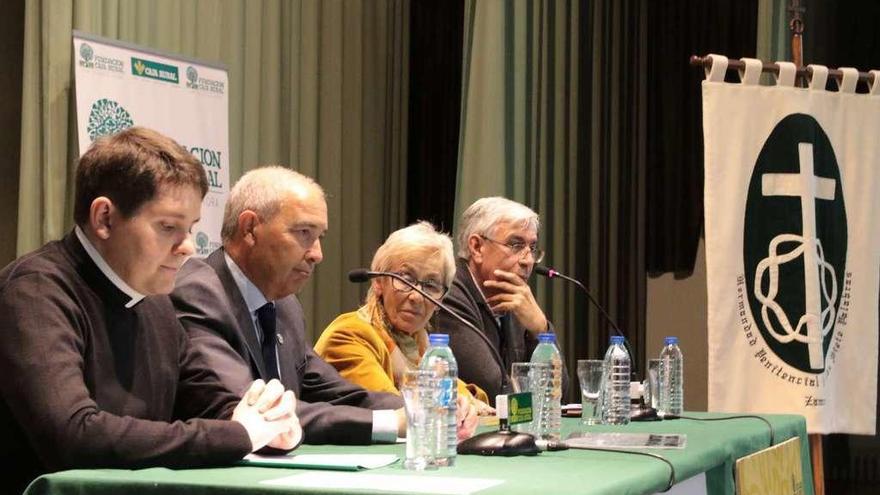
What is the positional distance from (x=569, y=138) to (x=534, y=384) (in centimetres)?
347

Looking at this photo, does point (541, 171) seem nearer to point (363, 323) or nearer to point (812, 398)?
point (812, 398)

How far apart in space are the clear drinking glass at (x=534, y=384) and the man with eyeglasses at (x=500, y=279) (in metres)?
1.18

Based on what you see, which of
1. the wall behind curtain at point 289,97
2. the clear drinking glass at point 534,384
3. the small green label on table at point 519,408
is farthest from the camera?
the wall behind curtain at point 289,97

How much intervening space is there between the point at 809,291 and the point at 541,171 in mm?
1710

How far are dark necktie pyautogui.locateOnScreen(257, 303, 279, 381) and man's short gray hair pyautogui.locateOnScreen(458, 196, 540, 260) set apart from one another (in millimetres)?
1377

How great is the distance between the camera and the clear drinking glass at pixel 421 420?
203cm

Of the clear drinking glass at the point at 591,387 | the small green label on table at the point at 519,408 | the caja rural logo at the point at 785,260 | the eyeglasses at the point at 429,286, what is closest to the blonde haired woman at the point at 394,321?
the eyeglasses at the point at 429,286

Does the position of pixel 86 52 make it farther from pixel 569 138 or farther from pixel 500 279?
Answer: pixel 569 138

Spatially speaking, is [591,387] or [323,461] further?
[591,387]

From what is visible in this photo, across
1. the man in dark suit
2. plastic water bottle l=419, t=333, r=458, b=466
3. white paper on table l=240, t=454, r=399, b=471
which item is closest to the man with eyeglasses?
the man in dark suit

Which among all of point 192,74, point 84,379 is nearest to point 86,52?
point 192,74

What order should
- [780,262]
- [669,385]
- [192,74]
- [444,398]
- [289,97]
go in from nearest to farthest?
[444,398] < [669,385] < [780,262] < [192,74] < [289,97]

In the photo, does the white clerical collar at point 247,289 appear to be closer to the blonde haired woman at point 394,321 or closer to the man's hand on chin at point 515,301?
the blonde haired woman at point 394,321

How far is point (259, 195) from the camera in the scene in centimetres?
274
